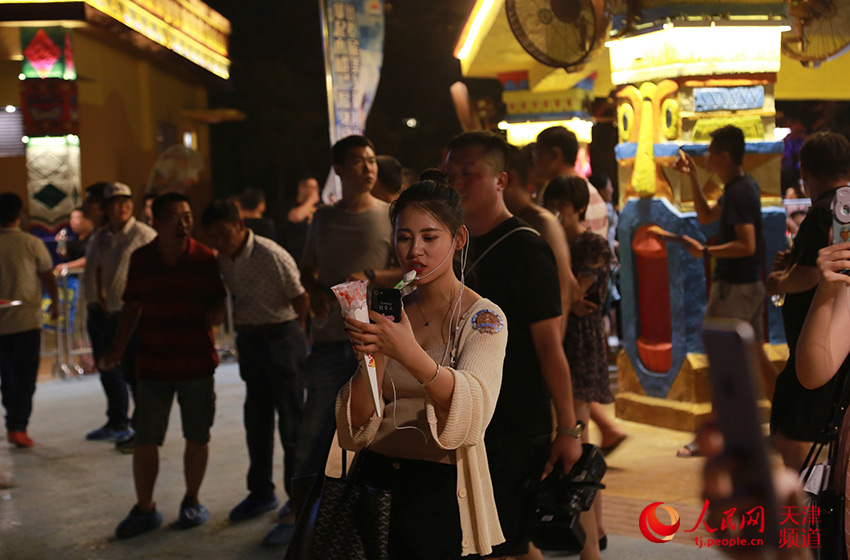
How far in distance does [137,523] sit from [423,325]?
324 centimetres

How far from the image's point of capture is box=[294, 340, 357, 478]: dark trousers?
15.3 ft

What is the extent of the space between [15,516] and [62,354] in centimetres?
555

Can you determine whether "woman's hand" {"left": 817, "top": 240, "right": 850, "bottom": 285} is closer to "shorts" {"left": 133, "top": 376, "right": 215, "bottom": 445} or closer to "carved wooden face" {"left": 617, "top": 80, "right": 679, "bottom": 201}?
"shorts" {"left": 133, "top": 376, "right": 215, "bottom": 445}

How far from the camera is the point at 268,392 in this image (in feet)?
17.6

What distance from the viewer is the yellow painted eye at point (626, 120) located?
688cm

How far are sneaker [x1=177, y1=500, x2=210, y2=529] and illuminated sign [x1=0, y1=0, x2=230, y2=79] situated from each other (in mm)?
10510

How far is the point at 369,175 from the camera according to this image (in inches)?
186

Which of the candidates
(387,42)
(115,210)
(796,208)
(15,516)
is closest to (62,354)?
(115,210)

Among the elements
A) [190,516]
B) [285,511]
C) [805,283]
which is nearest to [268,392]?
[285,511]

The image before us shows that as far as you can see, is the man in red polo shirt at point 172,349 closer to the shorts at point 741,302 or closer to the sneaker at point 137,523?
the sneaker at point 137,523

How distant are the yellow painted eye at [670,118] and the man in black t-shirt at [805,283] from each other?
8.99 ft

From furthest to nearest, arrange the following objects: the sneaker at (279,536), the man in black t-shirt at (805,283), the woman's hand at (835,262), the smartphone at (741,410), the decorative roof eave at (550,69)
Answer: the decorative roof eave at (550,69)
the sneaker at (279,536)
the man in black t-shirt at (805,283)
the woman's hand at (835,262)
the smartphone at (741,410)

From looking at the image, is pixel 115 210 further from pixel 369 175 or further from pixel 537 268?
pixel 537 268

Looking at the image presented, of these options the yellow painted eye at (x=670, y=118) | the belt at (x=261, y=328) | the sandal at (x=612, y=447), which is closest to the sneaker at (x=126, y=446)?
the belt at (x=261, y=328)
